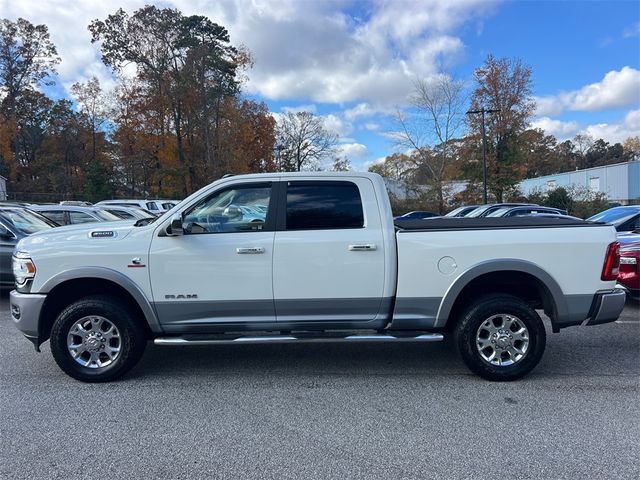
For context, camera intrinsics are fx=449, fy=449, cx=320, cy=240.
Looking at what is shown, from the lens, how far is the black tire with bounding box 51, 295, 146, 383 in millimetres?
4332

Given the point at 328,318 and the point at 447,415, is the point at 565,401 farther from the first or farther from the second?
the point at 328,318

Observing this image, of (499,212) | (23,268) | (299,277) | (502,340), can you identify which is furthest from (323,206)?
(499,212)

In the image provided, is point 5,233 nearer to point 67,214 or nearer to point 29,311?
point 67,214

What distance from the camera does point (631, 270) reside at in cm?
639

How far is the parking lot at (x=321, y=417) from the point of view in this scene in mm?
3020

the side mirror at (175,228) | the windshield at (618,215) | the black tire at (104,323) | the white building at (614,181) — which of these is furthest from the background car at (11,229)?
the white building at (614,181)

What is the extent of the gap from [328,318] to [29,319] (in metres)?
2.88

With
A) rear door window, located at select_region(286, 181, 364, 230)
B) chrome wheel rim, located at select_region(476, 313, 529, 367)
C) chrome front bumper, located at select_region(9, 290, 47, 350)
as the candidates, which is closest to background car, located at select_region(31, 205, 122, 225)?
chrome front bumper, located at select_region(9, 290, 47, 350)

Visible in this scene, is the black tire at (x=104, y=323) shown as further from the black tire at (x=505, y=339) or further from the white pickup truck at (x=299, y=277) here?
the black tire at (x=505, y=339)

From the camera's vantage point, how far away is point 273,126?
58312mm

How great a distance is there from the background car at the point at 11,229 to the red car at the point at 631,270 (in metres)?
9.68

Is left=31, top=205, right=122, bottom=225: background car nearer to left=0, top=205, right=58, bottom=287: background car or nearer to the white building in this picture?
left=0, top=205, right=58, bottom=287: background car

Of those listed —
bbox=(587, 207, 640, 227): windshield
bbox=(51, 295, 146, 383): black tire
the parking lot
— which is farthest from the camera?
bbox=(587, 207, 640, 227): windshield

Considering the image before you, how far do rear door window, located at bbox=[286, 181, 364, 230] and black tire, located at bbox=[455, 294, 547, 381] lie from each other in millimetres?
1433
